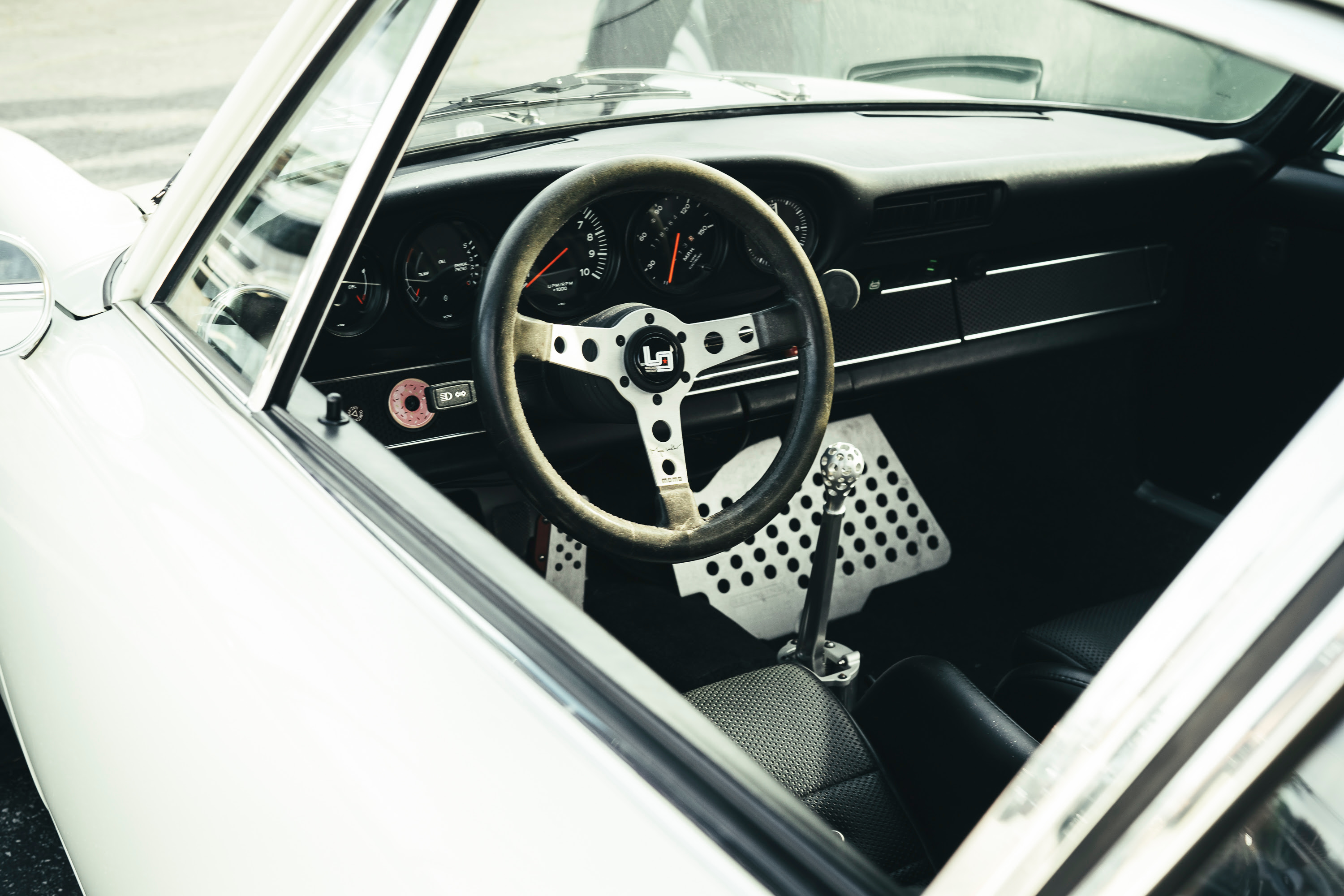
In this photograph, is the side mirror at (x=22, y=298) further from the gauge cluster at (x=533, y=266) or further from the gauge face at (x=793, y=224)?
the gauge face at (x=793, y=224)

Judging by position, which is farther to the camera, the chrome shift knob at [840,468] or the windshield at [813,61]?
the windshield at [813,61]

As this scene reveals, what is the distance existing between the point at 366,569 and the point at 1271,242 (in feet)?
8.37

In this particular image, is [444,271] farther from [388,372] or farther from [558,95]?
[558,95]

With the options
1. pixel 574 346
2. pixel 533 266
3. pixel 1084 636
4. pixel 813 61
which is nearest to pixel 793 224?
pixel 813 61

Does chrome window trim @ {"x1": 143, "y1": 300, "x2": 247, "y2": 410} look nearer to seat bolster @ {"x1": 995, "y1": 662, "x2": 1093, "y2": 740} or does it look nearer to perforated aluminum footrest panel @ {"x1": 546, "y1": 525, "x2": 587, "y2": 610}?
perforated aluminum footrest panel @ {"x1": 546, "y1": 525, "x2": 587, "y2": 610}

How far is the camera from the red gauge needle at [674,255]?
2279 millimetres

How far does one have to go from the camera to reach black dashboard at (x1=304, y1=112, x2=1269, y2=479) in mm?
2031

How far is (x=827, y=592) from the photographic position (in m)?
2.11

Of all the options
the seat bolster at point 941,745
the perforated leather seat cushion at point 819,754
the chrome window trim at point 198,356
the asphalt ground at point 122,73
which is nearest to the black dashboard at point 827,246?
the chrome window trim at point 198,356

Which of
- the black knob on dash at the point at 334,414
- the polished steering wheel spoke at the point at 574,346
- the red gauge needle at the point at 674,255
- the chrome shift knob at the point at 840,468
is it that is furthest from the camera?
the red gauge needle at the point at 674,255

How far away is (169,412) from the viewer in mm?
1190

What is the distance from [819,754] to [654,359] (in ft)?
2.21

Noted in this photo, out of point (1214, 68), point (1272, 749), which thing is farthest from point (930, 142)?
point (1272, 749)

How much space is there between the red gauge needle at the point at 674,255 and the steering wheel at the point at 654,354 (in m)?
0.51
